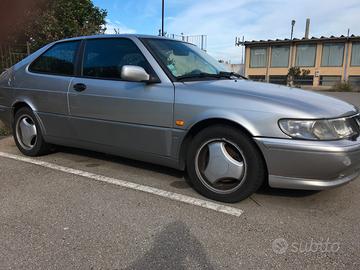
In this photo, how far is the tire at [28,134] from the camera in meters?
4.77

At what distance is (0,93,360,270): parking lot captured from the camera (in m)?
2.43

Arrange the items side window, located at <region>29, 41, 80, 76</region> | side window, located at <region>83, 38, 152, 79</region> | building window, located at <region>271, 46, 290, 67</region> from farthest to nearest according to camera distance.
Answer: building window, located at <region>271, 46, 290, 67</region> → side window, located at <region>29, 41, 80, 76</region> → side window, located at <region>83, 38, 152, 79</region>

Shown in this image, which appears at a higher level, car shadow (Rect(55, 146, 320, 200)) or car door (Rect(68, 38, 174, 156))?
car door (Rect(68, 38, 174, 156))

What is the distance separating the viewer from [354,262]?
2385 millimetres

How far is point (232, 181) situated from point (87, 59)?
222cm

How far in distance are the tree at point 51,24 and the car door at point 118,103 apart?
9.45 meters

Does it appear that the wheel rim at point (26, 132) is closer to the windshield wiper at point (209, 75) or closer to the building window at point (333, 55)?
the windshield wiper at point (209, 75)

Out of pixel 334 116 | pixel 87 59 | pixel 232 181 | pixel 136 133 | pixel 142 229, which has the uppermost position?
pixel 87 59

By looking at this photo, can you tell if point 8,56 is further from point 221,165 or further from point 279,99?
point 279,99

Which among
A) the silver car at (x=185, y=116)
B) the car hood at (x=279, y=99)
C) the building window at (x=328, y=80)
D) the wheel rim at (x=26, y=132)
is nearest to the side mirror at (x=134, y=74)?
the silver car at (x=185, y=116)

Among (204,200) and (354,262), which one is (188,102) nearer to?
(204,200)

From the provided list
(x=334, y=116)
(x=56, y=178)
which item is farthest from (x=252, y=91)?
(x=56, y=178)

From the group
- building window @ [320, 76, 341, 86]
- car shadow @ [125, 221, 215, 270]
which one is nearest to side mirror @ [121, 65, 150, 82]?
car shadow @ [125, 221, 215, 270]

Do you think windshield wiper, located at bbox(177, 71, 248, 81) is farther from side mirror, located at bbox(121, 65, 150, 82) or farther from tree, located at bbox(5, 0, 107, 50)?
tree, located at bbox(5, 0, 107, 50)
